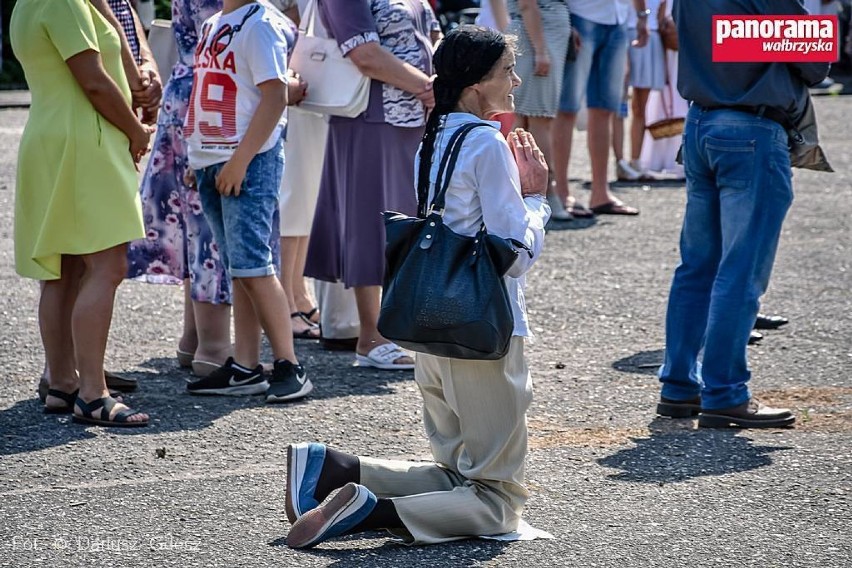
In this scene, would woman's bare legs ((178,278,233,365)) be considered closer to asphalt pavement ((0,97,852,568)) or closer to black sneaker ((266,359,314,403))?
asphalt pavement ((0,97,852,568))

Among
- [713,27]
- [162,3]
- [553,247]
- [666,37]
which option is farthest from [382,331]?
[162,3]

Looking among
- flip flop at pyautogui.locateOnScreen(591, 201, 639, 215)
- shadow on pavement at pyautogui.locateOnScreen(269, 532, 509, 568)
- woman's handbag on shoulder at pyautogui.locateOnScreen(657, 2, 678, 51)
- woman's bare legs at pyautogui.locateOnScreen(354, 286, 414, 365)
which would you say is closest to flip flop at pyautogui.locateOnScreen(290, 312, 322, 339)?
woman's bare legs at pyautogui.locateOnScreen(354, 286, 414, 365)

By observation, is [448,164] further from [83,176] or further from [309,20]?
[309,20]

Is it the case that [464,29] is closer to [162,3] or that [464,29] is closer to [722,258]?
[722,258]

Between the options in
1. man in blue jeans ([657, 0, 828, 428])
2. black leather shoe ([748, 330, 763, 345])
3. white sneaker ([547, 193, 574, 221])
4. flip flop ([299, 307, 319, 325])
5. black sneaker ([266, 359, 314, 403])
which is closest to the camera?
man in blue jeans ([657, 0, 828, 428])

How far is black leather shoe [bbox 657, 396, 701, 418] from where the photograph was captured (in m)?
5.54

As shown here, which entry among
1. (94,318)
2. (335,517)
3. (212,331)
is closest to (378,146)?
(212,331)

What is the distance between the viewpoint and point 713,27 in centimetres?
523

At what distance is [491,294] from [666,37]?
780cm

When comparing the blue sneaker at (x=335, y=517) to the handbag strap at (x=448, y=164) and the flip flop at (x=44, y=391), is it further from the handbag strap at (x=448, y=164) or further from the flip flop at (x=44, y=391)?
the flip flop at (x=44, y=391)

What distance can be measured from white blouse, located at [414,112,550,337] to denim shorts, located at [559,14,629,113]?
5.86m

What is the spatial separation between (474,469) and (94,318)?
75.3 inches

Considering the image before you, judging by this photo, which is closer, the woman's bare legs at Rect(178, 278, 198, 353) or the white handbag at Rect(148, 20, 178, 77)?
the woman's bare legs at Rect(178, 278, 198, 353)

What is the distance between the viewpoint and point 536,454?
16.6 ft
